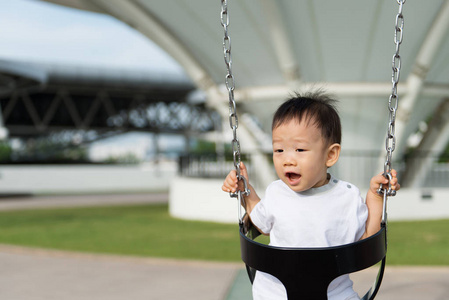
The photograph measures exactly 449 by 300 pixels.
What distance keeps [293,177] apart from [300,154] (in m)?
0.12

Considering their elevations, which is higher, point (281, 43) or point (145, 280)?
point (281, 43)

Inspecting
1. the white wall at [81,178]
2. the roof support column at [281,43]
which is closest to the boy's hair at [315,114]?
the roof support column at [281,43]

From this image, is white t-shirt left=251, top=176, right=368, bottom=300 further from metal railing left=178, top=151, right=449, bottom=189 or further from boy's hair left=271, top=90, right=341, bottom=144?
metal railing left=178, top=151, right=449, bottom=189

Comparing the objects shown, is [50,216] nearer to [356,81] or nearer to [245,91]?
[245,91]

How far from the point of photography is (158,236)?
9312mm

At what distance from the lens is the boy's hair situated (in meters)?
2.22

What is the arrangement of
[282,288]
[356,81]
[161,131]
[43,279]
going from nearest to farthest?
[282,288] → [43,279] → [356,81] → [161,131]

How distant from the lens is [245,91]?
38.6 ft

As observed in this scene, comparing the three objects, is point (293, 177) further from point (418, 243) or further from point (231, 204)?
point (231, 204)

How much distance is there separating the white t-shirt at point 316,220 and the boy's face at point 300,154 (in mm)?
94

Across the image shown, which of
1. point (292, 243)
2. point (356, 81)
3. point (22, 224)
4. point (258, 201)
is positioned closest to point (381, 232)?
point (292, 243)

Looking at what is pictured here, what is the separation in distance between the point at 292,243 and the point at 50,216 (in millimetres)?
12553

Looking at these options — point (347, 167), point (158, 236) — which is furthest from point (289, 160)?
point (347, 167)

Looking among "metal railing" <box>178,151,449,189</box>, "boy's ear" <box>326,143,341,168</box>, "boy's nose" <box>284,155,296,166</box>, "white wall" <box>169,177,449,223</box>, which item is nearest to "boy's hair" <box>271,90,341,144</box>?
"boy's ear" <box>326,143,341,168</box>
